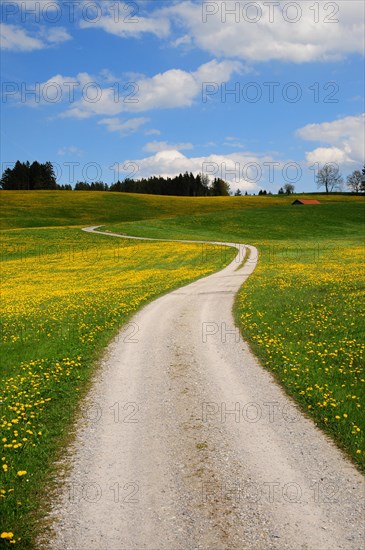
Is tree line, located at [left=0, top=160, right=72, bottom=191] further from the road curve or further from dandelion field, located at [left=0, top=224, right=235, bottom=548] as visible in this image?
the road curve

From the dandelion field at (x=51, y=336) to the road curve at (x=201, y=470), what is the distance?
661 millimetres

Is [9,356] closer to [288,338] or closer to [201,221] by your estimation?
[288,338]

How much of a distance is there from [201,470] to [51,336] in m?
12.0

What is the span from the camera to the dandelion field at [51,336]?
27.9ft

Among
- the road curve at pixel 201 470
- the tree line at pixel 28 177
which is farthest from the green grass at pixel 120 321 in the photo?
the tree line at pixel 28 177

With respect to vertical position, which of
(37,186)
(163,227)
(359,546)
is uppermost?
(37,186)

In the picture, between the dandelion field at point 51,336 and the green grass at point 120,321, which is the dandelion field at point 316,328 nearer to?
the green grass at point 120,321

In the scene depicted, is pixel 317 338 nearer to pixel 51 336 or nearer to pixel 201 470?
pixel 201 470

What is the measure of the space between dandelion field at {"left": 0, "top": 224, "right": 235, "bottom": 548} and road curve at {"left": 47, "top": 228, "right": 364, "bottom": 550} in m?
0.66

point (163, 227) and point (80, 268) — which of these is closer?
Result: point (80, 268)

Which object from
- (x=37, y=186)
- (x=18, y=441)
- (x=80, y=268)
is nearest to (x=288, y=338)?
(x=18, y=441)

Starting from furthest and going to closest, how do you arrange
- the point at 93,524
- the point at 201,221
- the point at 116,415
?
the point at 201,221 < the point at 116,415 < the point at 93,524

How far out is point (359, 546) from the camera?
6.61m

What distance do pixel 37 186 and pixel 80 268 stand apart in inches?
5340
